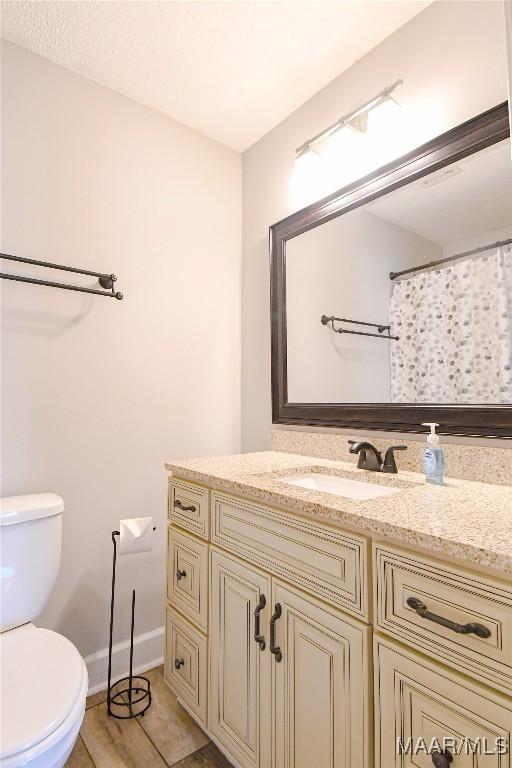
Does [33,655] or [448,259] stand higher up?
[448,259]

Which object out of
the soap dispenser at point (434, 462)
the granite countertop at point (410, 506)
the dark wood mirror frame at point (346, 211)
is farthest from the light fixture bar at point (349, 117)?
the granite countertop at point (410, 506)

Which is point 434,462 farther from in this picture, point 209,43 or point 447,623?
point 209,43

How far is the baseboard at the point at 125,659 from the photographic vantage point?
5.22ft

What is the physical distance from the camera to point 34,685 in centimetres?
95

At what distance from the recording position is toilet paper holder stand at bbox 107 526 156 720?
1.47 m

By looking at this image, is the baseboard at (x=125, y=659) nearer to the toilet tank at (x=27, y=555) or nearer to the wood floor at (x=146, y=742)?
the wood floor at (x=146, y=742)

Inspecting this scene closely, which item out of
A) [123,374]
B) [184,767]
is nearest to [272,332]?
[123,374]

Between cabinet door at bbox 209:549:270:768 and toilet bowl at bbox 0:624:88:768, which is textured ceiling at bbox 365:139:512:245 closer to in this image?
cabinet door at bbox 209:549:270:768

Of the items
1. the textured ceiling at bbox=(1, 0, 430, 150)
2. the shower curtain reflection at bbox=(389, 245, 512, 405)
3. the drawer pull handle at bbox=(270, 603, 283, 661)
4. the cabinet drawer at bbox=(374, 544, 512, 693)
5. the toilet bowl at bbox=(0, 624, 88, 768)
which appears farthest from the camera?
the textured ceiling at bbox=(1, 0, 430, 150)

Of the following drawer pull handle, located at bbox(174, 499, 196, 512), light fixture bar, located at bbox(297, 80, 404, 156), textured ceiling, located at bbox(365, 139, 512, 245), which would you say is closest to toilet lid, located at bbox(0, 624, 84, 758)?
drawer pull handle, located at bbox(174, 499, 196, 512)

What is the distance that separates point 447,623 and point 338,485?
69 cm

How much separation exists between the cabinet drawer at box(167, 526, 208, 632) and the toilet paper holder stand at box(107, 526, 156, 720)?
15 centimetres

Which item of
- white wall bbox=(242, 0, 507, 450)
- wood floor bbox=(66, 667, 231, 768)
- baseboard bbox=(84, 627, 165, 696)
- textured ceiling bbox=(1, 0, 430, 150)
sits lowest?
wood floor bbox=(66, 667, 231, 768)

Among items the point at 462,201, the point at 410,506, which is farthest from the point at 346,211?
the point at 410,506
